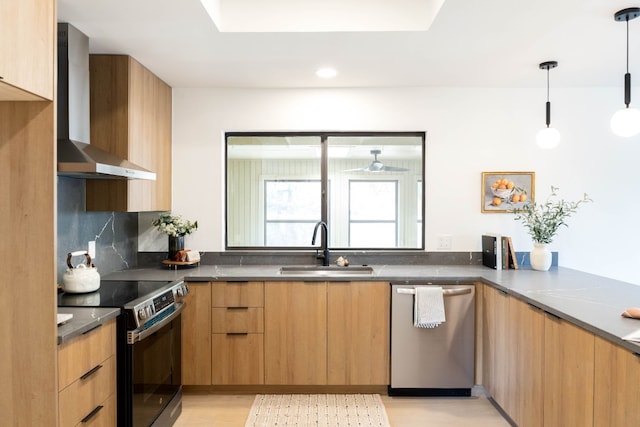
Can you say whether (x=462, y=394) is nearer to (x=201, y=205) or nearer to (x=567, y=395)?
(x=567, y=395)

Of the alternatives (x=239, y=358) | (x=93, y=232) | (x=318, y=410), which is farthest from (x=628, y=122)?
(x=93, y=232)

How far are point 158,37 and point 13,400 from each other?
189 cm

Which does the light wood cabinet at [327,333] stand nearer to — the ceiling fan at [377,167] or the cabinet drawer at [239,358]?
the cabinet drawer at [239,358]

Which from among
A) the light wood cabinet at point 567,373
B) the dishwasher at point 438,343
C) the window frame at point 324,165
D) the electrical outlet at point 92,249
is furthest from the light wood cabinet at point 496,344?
the electrical outlet at point 92,249

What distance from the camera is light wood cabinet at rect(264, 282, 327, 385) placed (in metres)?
2.87

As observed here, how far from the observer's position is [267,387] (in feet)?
9.64

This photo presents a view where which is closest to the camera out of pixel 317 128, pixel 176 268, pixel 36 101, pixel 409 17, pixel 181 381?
pixel 36 101

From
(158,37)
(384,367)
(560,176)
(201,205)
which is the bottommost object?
(384,367)

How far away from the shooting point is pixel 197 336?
2.87 meters

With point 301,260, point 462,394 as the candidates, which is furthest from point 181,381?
point 462,394

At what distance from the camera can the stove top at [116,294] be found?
2.06 m

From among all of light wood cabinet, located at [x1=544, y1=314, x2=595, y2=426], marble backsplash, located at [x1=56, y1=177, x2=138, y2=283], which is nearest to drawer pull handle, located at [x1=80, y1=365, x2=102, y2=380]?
marble backsplash, located at [x1=56, y1=177, x2=138, y2=283]

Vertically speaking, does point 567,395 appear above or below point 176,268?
below

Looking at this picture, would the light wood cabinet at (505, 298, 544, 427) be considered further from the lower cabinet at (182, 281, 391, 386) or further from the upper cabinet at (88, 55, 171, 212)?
the upper cabinet at (88, 55, 171, 212)
